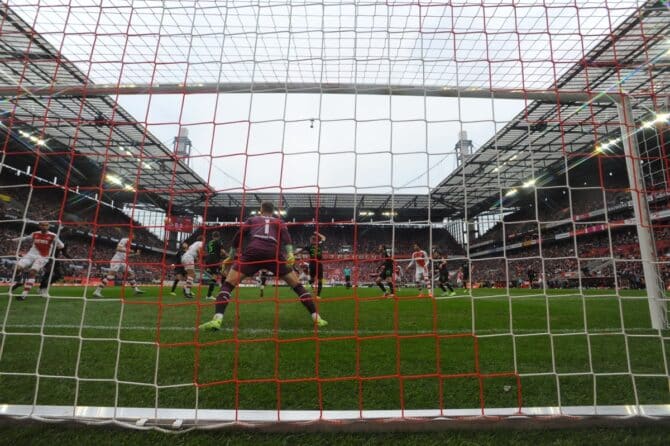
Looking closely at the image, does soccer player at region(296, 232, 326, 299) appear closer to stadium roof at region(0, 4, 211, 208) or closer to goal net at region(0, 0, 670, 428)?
goal net at region(0, 0, 670, 428)

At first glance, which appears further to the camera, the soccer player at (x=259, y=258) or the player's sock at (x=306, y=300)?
the player's sock at (x=306, y=300)

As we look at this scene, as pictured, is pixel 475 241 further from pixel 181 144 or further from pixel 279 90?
pixel 181 144

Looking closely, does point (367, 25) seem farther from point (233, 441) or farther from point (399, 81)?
point (233, 441)

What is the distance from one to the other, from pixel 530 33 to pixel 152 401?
4984 mm

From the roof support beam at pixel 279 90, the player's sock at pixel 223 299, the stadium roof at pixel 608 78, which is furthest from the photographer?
the player's sock at pixel 223 299

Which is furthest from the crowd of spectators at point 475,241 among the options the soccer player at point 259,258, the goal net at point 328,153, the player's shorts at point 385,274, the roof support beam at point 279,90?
the roof support beam at point 279,90

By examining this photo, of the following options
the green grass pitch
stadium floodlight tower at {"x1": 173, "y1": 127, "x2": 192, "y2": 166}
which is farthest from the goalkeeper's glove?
stadium floodlight tower at {"x1": 173, "y1": 127, "x2": 192, "y2": 166}

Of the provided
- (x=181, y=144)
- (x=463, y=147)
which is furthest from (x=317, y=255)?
(x=463, y=147)

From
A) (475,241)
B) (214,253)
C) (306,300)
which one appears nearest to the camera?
(306,300)

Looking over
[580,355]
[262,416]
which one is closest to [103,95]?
[262,416]

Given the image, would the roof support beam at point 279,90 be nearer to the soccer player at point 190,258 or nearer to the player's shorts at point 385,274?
the soccer player at point 190,258

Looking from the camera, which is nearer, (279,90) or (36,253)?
(279,90)

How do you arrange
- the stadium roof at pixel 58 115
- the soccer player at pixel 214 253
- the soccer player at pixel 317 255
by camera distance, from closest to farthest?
the stadium roof at pixel 58 115
the soccer player at pixel 317 255
the soccer player at pixel 214 253

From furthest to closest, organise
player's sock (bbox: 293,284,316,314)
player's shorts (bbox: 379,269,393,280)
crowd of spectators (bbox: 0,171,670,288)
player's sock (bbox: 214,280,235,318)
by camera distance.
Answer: crowd of spectators (bbox: 0,171,670,288) → player's shorts (bbox: 379,269,393,280) → player's sock (bbox: 293,284,316,314) → player's sock (bbox: 214,280,235,318)
